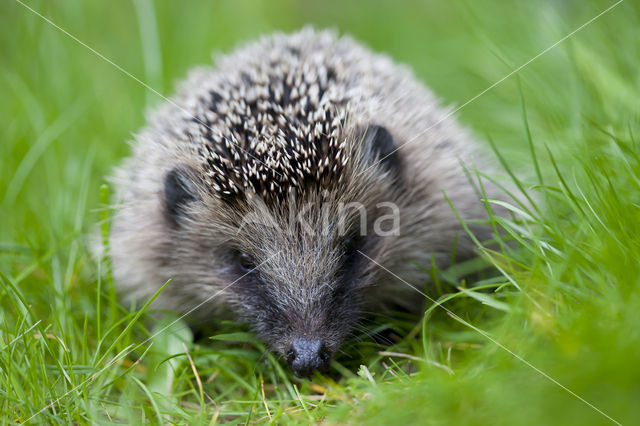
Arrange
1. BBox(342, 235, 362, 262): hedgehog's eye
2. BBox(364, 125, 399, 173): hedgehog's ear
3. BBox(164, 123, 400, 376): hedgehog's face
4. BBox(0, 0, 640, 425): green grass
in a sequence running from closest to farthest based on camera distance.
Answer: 1. BBox(0, 0, 640, 425): green grass
2. BBox(164, 123, 400, 376): hedgehog's face
3. BBox(342, 235, 362, 262): hedgehog's eye
4. BBox(364, 125, 399, 173): hedgehog's ear

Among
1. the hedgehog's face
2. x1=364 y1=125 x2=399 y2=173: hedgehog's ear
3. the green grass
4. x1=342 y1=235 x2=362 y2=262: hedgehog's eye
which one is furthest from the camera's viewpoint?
x1=364 y1=125 x2=399 y2=173: hedgehog's ear

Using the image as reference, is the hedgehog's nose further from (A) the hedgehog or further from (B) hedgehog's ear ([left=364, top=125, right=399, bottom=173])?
(B) hedgehog's ear ([left=364, top=125, right=399, bottom=173])

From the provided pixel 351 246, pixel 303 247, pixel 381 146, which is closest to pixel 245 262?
pixel 303 247

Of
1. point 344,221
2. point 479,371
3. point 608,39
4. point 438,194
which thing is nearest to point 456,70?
point 608,39

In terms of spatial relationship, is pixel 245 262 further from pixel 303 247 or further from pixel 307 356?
pixel 307 356

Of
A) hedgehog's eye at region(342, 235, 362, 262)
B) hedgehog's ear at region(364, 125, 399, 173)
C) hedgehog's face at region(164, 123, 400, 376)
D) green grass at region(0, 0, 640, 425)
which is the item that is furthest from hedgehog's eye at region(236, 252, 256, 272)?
hedgehog's ear at region(364, 125, 399, 173)

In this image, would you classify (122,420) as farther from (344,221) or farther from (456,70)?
(456,70)

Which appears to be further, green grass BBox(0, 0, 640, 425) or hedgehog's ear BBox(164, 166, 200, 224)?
hedgehog's ear BBox(164, 166, 200, 224)
